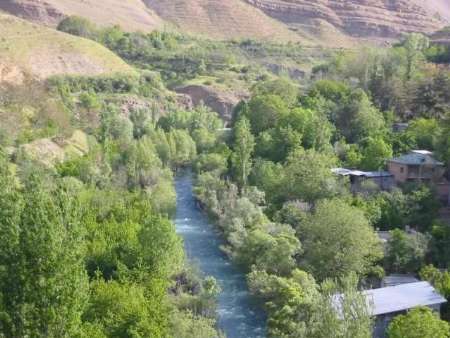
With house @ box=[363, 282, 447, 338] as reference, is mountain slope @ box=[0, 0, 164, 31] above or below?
below

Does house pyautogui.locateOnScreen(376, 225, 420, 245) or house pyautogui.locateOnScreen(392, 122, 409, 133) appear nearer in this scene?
house pyautogui.locateOnScreen(376, 225, 420, 245)

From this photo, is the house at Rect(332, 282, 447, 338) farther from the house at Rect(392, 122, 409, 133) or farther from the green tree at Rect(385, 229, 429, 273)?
the house at Rect(392, 122, 409, 133)

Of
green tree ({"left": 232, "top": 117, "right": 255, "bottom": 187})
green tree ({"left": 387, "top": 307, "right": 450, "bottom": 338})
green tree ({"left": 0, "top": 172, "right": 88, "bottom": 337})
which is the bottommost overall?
green tree ({"left": 232, "top": 117, "right": 255, "bottom": 187})

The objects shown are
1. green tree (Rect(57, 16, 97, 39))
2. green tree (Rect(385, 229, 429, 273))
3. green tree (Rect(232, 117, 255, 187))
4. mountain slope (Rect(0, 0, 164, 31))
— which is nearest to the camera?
green tree (Rect(385, 229, 429, 273))

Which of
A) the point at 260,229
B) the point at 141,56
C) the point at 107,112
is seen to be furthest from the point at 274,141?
the point at 141,56

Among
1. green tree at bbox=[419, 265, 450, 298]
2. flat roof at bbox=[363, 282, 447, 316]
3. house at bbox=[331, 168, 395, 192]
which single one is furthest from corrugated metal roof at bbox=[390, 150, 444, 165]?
flat roof at bbox=[363, 282, 447, 316]

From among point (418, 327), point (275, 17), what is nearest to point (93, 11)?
point (275, 17)
